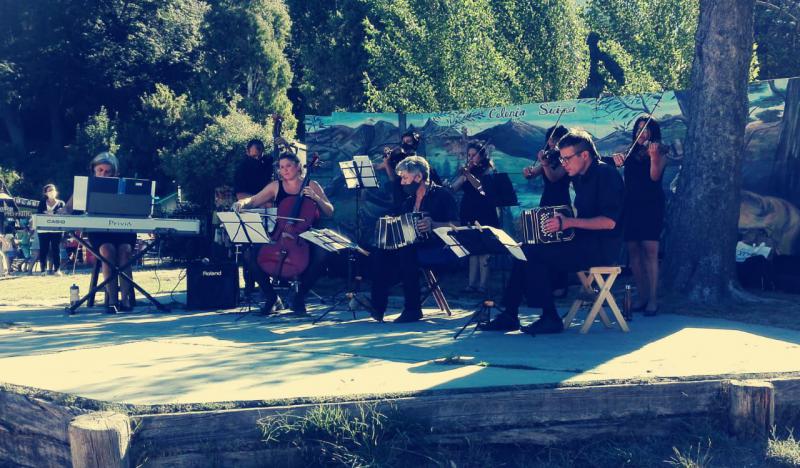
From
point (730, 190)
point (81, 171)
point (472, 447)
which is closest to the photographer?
point (472, 447)

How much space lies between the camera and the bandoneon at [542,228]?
23.8ft

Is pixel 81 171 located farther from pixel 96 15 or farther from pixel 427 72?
pixel 427 72

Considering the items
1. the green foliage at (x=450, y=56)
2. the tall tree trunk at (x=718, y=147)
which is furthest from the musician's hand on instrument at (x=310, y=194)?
the green foliage at (x=450, y=56)

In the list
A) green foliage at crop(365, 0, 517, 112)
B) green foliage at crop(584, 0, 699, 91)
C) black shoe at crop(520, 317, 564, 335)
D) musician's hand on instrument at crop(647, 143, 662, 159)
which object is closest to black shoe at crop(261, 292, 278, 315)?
black shoe at crop(520, 317, 564, 335)

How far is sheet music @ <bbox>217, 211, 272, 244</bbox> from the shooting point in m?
8.64

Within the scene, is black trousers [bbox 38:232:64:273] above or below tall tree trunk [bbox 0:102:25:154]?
below

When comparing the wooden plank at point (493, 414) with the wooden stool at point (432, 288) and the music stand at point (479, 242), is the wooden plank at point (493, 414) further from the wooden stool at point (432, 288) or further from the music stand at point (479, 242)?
the wooden stool at point (432, 288)

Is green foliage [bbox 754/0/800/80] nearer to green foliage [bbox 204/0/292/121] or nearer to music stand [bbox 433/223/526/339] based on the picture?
green foliage [bbox 204/0/292/121]

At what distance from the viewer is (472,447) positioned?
479 centimetres

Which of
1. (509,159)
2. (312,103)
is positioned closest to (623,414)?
(509,159)

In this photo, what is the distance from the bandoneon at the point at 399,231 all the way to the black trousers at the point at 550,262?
3.79 ft

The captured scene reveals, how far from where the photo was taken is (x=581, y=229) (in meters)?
7.33

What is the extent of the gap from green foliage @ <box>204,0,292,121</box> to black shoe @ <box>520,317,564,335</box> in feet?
99.2

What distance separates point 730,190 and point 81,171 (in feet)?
112
